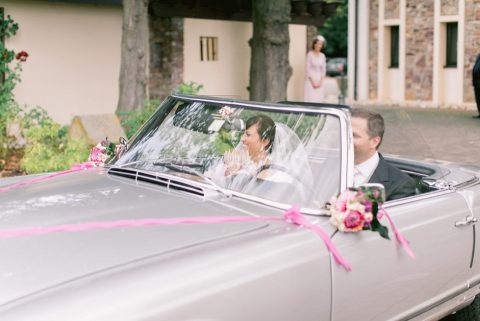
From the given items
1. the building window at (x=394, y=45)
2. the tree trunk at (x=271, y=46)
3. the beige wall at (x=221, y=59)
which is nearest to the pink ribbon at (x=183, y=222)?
the tree trunk at (x=271, y=46)

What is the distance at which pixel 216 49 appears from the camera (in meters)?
17.4

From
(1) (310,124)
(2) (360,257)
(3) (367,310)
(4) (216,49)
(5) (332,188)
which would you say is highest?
(4) (216,49)

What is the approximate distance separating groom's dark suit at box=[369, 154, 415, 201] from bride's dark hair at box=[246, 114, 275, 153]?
0.67m

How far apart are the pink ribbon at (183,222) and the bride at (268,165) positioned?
20 centimetres

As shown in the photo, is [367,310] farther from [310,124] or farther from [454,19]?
[454,19]

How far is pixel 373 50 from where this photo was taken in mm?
23531

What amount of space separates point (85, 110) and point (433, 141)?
21.3 feet

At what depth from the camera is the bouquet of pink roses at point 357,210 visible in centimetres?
322

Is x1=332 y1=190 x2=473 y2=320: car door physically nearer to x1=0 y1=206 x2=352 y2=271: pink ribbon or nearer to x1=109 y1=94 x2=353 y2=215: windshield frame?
x1=0 y1=206 x2=352 y2=271: pink ribbon

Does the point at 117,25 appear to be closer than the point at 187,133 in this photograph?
No

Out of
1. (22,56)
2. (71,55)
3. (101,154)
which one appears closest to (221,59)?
(71,55)

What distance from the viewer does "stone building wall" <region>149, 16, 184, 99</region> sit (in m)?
16.0

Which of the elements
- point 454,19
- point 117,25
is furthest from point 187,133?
point 454,19

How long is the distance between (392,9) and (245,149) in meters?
20.2
